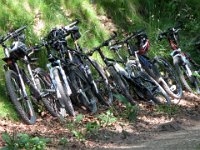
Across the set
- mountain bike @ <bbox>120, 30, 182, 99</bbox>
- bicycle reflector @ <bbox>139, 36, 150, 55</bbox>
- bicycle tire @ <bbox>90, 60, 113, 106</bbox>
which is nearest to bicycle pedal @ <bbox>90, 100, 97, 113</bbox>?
bicycle tire @ <bbox>90, 60, 113, 106</bbox>

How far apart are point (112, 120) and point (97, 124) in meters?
0.38

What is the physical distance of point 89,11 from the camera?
11617 mm

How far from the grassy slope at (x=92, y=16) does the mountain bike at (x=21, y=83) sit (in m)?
0.30

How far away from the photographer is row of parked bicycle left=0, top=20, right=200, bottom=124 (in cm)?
798

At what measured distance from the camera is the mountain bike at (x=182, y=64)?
1157 centimetres

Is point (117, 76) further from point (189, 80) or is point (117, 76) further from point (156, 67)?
point (189, 80)

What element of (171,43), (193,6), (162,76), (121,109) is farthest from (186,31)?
(121,109)

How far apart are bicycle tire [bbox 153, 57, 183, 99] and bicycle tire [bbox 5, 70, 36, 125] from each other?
3.76 m

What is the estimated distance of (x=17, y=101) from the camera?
771 cm

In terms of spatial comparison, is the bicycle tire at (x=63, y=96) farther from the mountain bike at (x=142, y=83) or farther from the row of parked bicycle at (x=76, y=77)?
the mountain bike at (x=142, y=83)

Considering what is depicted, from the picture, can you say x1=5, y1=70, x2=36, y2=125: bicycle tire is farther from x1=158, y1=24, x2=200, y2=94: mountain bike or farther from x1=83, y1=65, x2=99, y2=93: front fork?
x1=158, y1=24, x2=200, y2=94: mountain bike

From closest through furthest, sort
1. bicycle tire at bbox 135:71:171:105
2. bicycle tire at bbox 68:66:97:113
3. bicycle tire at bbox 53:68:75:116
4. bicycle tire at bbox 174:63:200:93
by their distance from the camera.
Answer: bicycle tire at bbox 53:68:75:116 → bicycle tire at bbox 68:66:97:113 → bicycle tire at bbox 135:71:171:105 → bicycle tire at bbox 174:63:200:93

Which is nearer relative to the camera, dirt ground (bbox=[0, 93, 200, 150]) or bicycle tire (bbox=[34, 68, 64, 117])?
dirt ground (bbox=[0, 93, 200, 150])

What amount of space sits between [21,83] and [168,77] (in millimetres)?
4452
